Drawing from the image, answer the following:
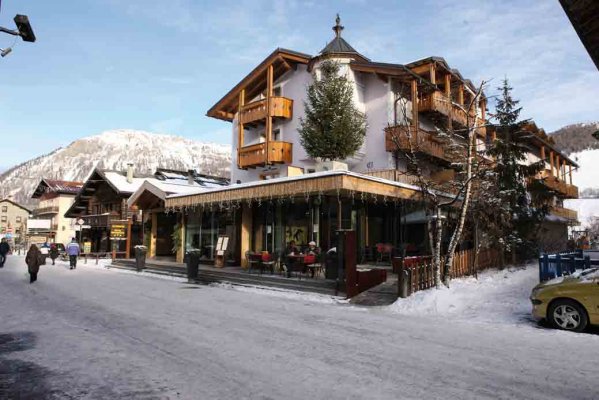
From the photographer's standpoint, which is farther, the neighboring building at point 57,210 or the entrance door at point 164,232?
the neighboring building at point 57,210

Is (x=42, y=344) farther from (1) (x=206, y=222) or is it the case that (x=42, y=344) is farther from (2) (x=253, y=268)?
(1) (x=206, y=222)

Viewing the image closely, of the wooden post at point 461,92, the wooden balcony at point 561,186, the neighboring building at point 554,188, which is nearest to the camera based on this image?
the wooden post at point 461,92

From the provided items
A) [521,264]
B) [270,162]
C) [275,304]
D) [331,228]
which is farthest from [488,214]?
[270,162]

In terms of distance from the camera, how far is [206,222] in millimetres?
22453

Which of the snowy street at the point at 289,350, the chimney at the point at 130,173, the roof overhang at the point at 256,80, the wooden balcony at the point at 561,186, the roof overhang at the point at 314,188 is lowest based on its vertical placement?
the snowy street at the point at 289,350

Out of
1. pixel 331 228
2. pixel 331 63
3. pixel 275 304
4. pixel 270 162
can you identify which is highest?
pixel 331 63

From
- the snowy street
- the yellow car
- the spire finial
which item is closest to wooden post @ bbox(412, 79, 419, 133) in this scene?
the spire finial

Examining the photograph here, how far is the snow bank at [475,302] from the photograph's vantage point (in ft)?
31.5

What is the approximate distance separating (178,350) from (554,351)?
564 cm

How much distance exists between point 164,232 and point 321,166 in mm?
11869

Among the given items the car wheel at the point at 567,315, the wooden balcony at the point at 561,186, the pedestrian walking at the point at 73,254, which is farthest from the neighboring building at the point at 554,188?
the pedestrian walking at the point at 73,254

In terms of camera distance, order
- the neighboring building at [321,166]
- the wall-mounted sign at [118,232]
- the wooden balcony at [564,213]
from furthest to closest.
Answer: the wooden balcony at [564,213] → the wall-mounted sign at [118,232] → the neighboring building at [321,166]

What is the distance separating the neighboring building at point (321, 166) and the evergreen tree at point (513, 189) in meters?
1.55

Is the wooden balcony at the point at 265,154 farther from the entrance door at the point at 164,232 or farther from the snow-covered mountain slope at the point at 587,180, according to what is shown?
the snow-covered mountain slope at the point at 587,180
